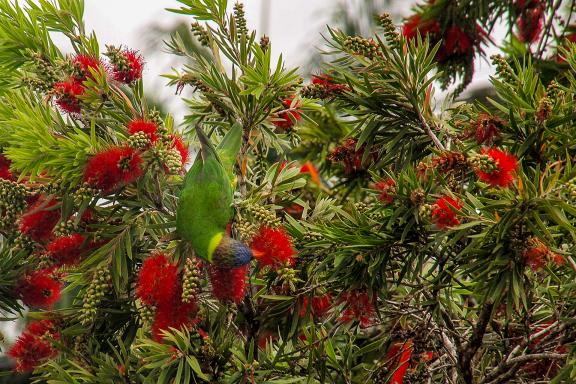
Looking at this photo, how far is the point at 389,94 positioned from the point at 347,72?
0.41ft

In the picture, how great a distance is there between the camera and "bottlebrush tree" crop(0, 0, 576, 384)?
1.75 metres

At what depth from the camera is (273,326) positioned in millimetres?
2066

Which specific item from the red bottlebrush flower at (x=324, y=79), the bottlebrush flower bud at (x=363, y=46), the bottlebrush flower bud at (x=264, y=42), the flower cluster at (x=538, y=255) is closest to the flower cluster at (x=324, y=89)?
the red bottlebrush flower at (x=324, y=79)

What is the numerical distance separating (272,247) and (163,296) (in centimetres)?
28

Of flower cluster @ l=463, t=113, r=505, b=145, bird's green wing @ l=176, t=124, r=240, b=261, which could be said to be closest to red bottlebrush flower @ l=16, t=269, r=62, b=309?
bird's green wing @ l=176, t=124, r=240, b=261

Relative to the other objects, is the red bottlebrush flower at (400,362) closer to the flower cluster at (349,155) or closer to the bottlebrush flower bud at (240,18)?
the flower cluster at (349,155)

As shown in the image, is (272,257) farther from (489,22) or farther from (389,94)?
(489,22)

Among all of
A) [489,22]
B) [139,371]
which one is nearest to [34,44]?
[139,371]

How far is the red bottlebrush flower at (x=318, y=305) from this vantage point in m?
2.00

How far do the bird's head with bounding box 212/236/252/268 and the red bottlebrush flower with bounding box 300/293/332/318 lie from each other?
8.4 inches

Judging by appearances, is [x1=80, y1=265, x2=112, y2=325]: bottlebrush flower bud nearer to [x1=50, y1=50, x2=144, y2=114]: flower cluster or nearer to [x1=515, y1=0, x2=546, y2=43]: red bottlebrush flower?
[x1=50, y1=50, x2=144, y2=114]: flower cluster

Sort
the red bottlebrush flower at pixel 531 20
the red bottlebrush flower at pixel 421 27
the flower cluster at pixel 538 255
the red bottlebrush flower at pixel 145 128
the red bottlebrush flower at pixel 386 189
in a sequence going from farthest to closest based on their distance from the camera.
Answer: the red bottlebrush flower at pixel 531 20
the red bottlebrush flower at pixel 421 27
the red bottlebrush flower at pixel 145 128
the red bottlebrush flower at pixel 386 189
the flower cluster at pixel 538 255

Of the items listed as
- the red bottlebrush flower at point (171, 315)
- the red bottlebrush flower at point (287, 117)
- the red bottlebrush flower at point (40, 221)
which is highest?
the red bottlebrush flower at point (287, 117)

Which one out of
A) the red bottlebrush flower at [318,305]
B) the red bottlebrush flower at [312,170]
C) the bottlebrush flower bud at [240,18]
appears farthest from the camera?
the red bottlebrush flower at [312,170]
